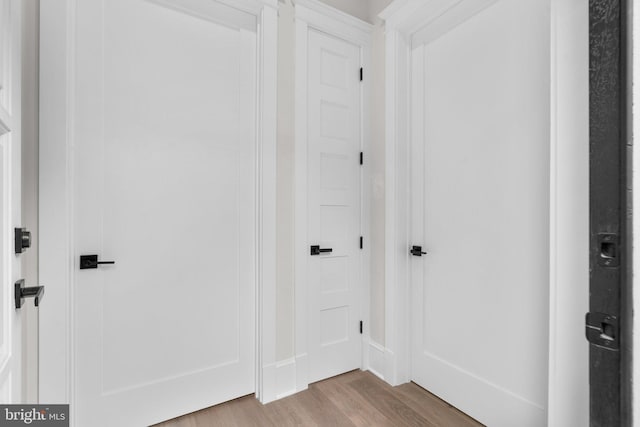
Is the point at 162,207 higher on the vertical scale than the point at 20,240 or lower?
higher

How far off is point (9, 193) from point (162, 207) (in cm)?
83

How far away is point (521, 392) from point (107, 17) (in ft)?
8.79

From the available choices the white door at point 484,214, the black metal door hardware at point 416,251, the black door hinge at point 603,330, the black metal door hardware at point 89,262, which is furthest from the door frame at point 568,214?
the black metal door hardware at point 89,262

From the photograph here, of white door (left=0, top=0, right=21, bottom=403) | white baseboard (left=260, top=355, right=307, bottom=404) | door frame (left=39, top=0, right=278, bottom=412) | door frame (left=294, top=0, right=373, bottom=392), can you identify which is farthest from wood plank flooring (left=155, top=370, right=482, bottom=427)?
white door (left=0, top=0, right=21, bottom=403)

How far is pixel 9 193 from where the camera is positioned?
867 mm

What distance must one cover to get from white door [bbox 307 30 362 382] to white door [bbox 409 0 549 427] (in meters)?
0.41

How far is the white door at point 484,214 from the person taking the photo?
1.49m

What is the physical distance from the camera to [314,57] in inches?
82.4

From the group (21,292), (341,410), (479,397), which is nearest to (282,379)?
(341,410)

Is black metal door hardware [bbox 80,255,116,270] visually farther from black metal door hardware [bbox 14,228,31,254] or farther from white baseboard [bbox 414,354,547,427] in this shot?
white baseboard [bbox 414,354,547,427]

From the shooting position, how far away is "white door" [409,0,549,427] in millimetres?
1492

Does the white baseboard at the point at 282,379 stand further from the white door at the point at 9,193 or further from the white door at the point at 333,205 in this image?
the white door at the point at 9,193

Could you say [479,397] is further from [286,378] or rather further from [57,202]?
[57,202]

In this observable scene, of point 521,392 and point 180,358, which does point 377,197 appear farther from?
point 180,358
